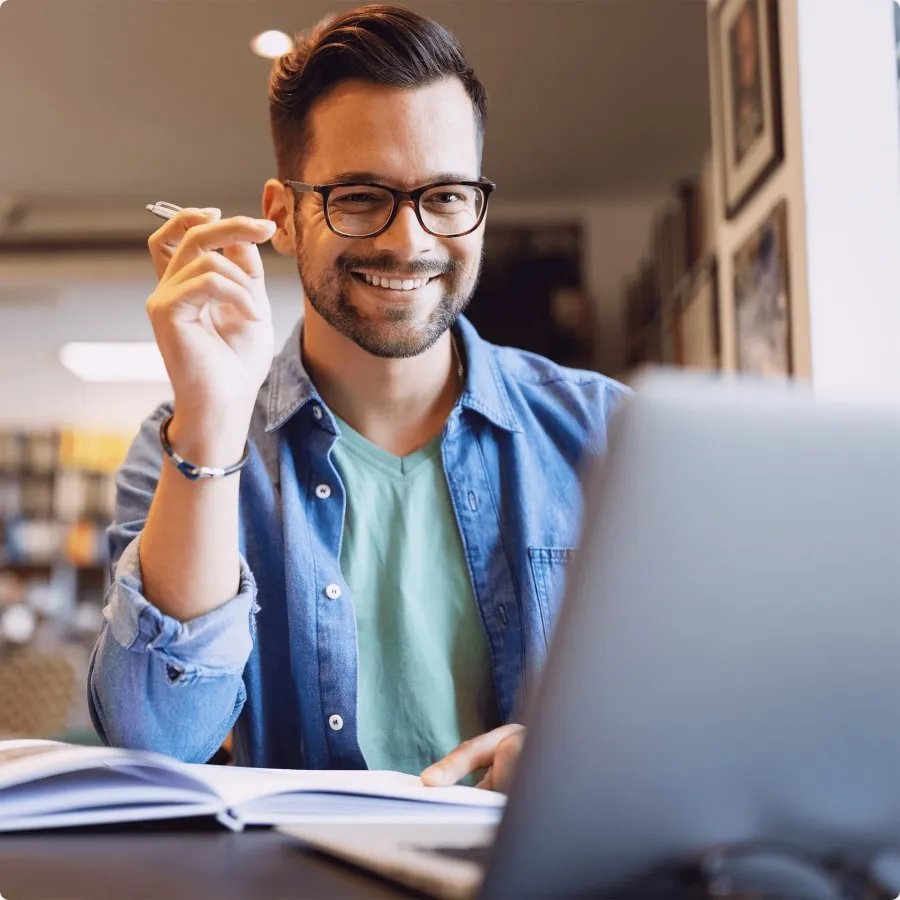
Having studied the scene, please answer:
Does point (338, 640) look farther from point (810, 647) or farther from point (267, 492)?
point (810, 647)

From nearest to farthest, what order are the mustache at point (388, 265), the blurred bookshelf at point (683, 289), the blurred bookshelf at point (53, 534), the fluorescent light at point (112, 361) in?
the mustache at point (388, 265), the blurred bookshelf at point (683, 289), the blurred bookshelf at point (53, 534), the fluorescent light at point (112, 361)

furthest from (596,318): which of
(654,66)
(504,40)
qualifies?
(504,40)

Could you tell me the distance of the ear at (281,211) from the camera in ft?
4.10

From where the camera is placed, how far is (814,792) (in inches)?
14.2

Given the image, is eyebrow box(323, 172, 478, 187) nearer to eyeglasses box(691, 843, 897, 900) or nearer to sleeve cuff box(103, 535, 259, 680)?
sleeve cuff box(103, 535, 259, 680)

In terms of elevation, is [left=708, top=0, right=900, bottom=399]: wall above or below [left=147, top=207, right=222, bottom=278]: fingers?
above

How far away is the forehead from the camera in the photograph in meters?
1.11

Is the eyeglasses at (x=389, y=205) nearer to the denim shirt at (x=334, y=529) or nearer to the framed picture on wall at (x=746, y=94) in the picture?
the denim shirt at (x=334, y=529)

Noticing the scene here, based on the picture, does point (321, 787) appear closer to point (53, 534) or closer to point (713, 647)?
point (713, 647)

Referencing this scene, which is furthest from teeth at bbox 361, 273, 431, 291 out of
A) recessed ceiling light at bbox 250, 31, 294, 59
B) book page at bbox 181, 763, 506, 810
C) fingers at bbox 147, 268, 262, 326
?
recessed ceiling light at bbox 250, 31, 294, 59

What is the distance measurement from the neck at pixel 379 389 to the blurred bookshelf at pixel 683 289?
1.40m

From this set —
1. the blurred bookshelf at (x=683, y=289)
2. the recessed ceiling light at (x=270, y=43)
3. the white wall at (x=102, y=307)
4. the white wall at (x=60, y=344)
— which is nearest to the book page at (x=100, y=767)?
the blurred bookshelf at (x=683, y=289)

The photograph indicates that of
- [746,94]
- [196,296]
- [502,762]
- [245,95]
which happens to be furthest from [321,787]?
[245,95]

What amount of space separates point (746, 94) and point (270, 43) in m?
2.09
